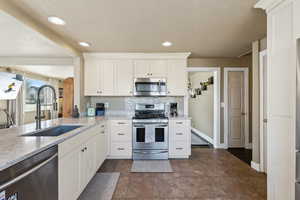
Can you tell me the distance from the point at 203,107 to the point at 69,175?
5130 mm

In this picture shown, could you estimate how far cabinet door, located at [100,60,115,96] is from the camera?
152 inches

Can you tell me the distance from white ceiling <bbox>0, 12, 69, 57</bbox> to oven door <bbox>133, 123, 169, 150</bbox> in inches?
81.7

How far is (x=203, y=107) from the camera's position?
19.9 ft

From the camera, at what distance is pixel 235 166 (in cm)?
323

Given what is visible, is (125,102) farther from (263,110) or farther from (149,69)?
(263,110)

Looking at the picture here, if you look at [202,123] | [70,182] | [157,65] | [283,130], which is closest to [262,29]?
[283,130]

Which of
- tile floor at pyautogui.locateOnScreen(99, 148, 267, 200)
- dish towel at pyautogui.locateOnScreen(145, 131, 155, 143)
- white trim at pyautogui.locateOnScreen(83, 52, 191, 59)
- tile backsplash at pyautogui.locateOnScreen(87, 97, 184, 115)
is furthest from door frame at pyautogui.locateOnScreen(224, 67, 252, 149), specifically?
dish towel at pyautogui.locateOnScreen(145, 131, 155, 143)

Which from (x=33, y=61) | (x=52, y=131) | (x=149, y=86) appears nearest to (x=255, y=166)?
(x=149, y=86)

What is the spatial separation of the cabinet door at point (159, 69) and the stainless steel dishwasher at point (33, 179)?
276cm

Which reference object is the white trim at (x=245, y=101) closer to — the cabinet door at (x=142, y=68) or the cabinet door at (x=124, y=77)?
the cabinet door at (x=142, y=68)

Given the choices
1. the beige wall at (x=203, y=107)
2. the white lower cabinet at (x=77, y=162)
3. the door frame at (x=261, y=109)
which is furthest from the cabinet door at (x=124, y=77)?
the beige wall at (x=203, y=107)

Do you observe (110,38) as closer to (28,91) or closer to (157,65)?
(157,65)

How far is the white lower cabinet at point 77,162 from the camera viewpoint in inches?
62.1

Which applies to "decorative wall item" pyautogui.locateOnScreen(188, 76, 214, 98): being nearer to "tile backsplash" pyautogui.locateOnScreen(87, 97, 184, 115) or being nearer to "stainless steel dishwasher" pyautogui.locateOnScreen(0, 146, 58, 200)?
"tile backsplash" pyautogui.locateOnScreen(87, 97, 184, 115)
